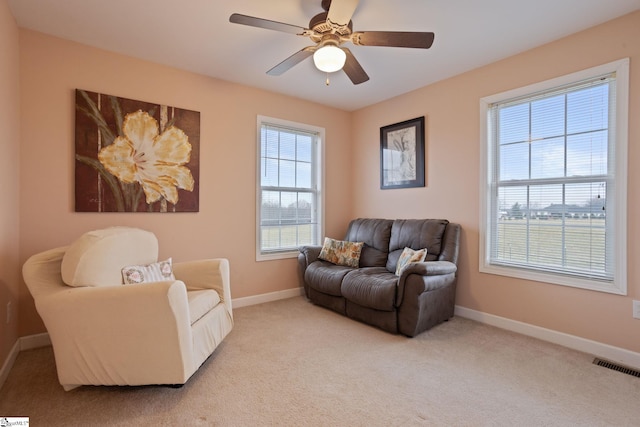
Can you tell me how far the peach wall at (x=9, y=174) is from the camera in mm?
2072

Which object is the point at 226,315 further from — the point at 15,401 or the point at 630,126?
the point at 630,126

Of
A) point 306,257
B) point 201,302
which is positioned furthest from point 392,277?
point 201,302

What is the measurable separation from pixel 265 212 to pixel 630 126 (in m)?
3.40

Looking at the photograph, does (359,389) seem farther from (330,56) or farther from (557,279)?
(330,56)

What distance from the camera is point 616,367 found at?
2.25 metres

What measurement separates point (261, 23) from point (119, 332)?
2.02 meters

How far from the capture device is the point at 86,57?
2.74 metres

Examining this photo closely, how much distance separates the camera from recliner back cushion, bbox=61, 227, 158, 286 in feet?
6.12

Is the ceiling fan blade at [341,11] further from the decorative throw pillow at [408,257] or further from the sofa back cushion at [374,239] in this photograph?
the sofa back cushion at [374,239]

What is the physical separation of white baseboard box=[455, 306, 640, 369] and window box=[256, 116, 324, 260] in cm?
210

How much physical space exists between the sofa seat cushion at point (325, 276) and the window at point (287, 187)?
52 cm

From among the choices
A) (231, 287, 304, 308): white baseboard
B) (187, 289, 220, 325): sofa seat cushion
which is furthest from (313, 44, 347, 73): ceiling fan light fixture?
(231, 287, 304, 308): white baseboard

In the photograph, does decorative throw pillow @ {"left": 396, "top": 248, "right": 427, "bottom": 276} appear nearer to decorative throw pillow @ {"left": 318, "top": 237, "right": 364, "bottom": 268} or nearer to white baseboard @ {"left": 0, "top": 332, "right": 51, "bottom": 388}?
decorative throw pillow @ {"left": 318, "top": 237, "right": 364, "bottom": 268}

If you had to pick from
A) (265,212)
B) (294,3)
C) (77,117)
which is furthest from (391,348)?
(77,117)
